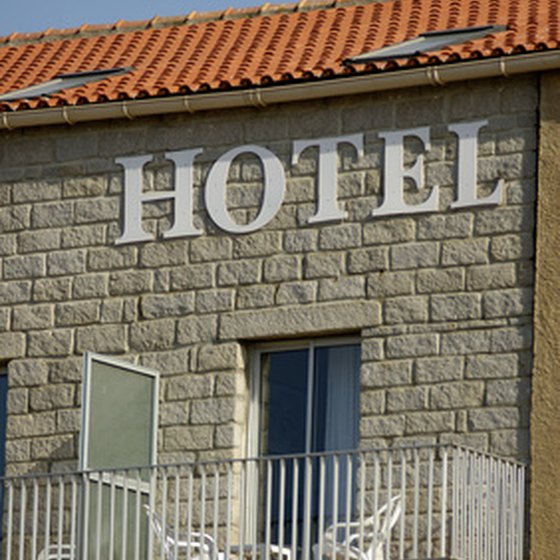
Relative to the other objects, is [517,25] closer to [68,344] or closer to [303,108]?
[303,108]

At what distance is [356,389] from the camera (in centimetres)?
1950

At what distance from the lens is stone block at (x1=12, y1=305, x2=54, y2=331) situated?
67.1 feet

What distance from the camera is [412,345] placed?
19.2 m

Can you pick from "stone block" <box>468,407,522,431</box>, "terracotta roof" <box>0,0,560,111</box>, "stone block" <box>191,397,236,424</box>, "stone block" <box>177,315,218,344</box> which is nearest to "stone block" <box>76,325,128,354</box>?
"stone block" <box>177,315,218,344</box>

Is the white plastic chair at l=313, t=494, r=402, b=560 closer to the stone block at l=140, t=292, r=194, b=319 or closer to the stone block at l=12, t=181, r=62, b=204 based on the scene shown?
the stone block at l=140, t=292, r=194, b=319

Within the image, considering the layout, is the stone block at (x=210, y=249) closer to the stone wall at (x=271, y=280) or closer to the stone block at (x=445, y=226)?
the stone wall at (x=271, y=280)

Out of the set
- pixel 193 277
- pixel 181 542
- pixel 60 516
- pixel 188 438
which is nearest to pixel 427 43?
pixel 193 277

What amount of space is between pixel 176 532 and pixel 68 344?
284 cm

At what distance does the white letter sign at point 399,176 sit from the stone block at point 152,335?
6.05 ft

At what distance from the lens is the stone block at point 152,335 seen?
2002 cm

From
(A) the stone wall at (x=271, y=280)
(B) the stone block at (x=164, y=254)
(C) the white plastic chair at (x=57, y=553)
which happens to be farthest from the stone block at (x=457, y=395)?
(C) the white plastic chair at (x=57, y=553)

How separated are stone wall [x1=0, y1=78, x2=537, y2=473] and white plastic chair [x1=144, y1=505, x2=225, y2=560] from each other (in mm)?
890

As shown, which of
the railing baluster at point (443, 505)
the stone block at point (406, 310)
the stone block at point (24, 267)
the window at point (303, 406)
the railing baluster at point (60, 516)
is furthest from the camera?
the stone block at point (24, 267)

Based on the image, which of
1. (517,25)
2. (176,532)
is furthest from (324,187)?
(176,532)
